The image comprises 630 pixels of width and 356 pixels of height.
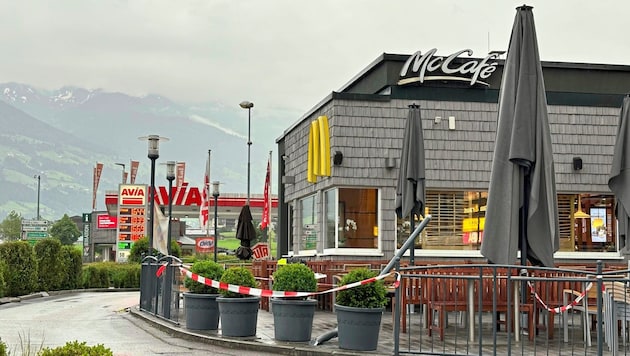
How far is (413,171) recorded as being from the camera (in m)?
17.0

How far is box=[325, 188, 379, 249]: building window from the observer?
21.8 meters

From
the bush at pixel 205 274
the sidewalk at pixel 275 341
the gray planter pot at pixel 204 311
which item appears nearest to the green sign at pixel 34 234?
the sidewalk at pixel 275 341

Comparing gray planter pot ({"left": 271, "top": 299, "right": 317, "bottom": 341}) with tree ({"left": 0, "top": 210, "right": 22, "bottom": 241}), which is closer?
gray planter pot ({"left": 271, "top": 299, "right": 317, "bottom": 341})

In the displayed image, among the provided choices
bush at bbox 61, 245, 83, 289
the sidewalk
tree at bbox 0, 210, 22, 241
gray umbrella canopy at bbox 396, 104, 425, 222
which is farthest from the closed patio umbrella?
tree at bbox 0, 210, 22, 241

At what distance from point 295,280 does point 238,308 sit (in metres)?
1.14

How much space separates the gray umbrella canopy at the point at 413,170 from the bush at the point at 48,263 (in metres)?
16.1

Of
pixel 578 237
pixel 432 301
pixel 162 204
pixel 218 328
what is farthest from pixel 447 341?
pixel 162 204

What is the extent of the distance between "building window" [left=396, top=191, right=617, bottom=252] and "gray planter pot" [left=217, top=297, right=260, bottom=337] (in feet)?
32.8

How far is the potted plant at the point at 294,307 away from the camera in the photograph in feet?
37.5

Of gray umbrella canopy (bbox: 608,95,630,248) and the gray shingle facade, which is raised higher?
the gray shingle facade

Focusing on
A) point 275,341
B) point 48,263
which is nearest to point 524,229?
point 275,341

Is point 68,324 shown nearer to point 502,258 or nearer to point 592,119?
point 502,258

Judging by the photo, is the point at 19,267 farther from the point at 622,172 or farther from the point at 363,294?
the point at 622,172

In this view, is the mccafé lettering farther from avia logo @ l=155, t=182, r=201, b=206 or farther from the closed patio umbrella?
avia logo @ l=155, t=182, r=201, b=206
